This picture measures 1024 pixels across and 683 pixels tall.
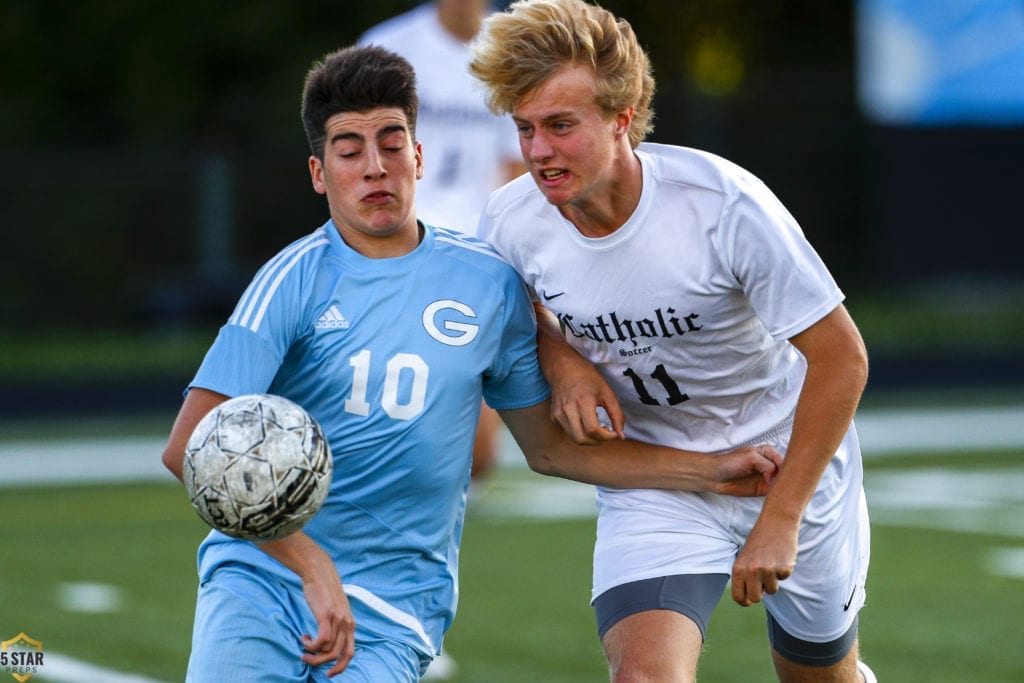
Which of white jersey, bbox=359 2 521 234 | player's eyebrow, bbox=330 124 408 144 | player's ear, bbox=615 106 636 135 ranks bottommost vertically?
player's eyebrow, bbox=330 124 408 144

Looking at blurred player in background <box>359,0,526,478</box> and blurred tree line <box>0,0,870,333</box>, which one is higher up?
blurred tree line <box>0,0,870,333</box>

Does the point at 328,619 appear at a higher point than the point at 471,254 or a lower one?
lower

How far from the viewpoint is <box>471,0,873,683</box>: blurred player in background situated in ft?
14.2

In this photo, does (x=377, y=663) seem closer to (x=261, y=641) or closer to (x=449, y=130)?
(x=261, y=641)

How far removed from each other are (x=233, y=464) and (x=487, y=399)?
1.06m

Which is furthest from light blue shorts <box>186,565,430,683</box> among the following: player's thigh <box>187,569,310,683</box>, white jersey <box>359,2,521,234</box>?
white jersey <box>359,2,521,234</box>

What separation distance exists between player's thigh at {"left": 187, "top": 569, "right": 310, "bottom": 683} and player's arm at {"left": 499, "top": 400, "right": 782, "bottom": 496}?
0.93 meters

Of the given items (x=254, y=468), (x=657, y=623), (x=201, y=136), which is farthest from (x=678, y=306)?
(x=201, y=136)

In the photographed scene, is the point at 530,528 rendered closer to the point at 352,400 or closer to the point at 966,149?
the point at 352,400

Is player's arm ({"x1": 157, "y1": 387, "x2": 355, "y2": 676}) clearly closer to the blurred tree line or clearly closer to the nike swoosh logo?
the nike swoosh logo

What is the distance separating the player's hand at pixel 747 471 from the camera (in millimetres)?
4656

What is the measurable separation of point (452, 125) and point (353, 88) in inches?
137

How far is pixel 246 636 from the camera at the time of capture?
4059mm

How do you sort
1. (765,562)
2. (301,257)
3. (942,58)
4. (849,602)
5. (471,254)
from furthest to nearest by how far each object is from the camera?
(942,58) → (849,602) → (471,254) → (301,257) → (765,562)
